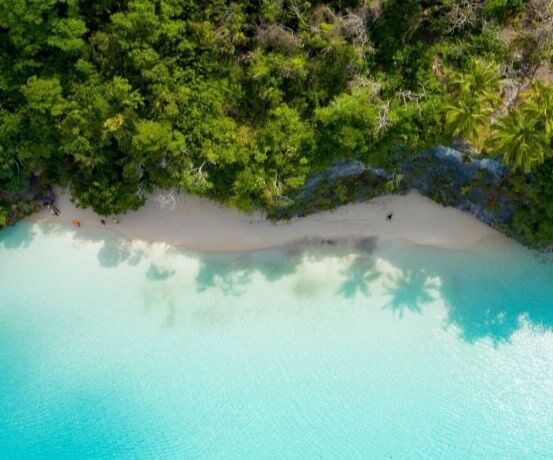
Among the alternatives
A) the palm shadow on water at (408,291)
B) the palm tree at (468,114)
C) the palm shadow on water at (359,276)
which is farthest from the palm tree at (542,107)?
the palm shadow on water at (359,276)

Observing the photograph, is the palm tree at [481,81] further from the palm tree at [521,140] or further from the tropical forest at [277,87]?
the palm tree at [521,140]

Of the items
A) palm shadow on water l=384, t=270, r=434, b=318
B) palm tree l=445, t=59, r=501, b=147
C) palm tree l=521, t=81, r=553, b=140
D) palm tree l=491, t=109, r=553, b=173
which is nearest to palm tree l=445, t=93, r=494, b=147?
palm tree l=445, t=59, r=501, b=147

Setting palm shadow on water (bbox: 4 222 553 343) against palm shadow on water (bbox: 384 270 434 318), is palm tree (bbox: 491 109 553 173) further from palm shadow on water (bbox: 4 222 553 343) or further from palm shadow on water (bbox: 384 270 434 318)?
palm shadow on water (bbox: 384 270 434 318)

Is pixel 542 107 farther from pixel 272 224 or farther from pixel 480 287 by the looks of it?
pixel 272 224

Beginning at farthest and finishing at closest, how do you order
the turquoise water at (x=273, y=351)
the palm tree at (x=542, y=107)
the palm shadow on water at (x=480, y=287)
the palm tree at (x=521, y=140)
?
the palm shadow on water at (x=480, y=287), the turquoise water at (x=273, y=351), the palm tree at (x=521, y=140), the palm tree at (x=542, y=107)

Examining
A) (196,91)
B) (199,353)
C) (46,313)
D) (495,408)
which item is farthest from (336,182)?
(46,313)

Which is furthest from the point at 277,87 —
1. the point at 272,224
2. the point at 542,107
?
the point at 542,107
